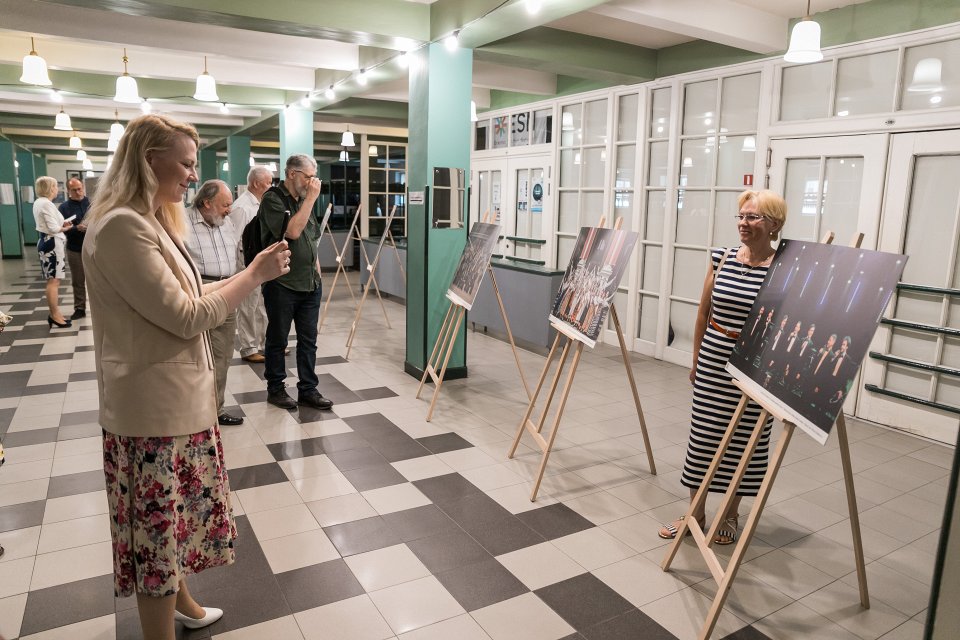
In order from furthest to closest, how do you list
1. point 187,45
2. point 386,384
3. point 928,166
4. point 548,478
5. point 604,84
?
point 604,84 < point 187,45 < point 386,384 < point 928,166 < point 548,478

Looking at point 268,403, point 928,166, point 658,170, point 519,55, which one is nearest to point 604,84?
point 658,170

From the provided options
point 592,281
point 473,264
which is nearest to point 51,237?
point 473,264

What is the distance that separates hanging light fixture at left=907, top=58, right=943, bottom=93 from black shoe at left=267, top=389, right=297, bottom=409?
4.93m

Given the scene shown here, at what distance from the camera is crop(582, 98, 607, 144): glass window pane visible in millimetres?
7137

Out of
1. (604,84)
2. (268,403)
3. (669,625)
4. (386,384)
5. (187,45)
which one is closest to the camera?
(669,625)

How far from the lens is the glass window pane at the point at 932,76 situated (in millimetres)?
4238

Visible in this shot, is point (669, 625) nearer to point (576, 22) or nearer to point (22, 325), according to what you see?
point (576, 22)

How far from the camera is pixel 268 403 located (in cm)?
484

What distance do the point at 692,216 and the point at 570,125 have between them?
2126mm

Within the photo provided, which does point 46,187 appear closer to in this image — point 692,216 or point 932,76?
point 692,216

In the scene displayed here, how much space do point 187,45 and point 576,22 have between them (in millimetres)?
3838

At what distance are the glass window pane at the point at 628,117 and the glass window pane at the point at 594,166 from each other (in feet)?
0.94

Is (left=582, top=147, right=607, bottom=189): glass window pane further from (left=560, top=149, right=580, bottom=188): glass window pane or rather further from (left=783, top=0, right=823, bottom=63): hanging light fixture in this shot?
(left=783, top=0, right=823, bottom=63): hanging light fixture

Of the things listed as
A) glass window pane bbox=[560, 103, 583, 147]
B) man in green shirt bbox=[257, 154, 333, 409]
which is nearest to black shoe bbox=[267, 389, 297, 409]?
man in green shirt bbox=[257, 154, 333, 409]
